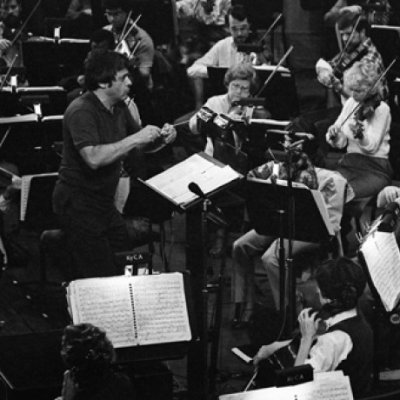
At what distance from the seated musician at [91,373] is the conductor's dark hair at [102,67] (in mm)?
2028

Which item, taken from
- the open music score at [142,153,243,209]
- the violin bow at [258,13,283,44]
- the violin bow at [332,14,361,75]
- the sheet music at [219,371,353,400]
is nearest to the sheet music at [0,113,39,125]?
the open music score at [142,153,243,209]

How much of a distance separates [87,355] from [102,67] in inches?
85.9

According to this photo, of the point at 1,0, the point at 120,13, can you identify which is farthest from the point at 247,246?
the point at 1,0

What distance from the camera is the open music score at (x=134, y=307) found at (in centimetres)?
550

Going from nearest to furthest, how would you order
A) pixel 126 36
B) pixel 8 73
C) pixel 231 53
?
pixel 8 73
pixel 231 53
pixel 126 36

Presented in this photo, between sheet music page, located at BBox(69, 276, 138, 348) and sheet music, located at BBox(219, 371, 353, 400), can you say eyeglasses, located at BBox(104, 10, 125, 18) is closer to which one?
sheet music page, located at BBox(69, 276, 138, 348)

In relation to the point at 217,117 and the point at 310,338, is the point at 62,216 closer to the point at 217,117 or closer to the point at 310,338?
the point at 217,117

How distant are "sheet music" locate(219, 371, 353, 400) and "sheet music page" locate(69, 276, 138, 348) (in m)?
0.84

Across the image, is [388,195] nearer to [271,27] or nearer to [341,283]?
[341,283]

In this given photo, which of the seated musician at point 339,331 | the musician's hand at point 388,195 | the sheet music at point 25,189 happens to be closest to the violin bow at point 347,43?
the musician's hand at point 388,195

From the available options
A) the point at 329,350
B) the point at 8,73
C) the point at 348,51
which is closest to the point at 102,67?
the point at 329,350

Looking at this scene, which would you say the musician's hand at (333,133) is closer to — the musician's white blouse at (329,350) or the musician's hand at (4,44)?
the musician's white blouse at (329,350)

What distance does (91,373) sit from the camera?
4.77 metres

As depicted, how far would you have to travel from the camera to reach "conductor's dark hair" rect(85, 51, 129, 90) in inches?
255
